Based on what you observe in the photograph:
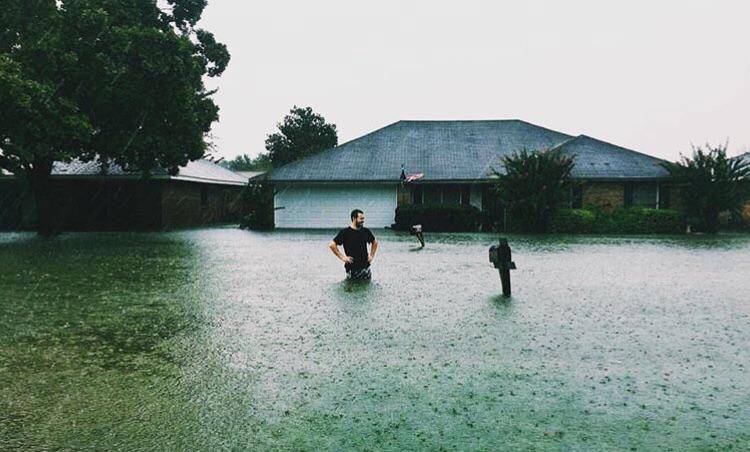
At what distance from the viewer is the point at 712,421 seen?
4461 mm

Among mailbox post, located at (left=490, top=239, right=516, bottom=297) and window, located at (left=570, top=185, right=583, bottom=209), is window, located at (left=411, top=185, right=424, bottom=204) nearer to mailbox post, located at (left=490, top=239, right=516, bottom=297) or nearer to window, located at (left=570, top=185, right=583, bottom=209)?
window, located at (left=570, top=185, right=583, bottom=209)

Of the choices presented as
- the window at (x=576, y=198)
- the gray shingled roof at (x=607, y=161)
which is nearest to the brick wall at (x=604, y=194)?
the window at (x=576, y=198)

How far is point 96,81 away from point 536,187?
60.2 feet

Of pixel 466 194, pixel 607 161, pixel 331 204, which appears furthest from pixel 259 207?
pixel 607 161

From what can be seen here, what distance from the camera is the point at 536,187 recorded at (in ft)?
93.5

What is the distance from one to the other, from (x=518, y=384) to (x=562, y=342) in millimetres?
Answer: 1792

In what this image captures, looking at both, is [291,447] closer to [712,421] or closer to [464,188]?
[712,421]

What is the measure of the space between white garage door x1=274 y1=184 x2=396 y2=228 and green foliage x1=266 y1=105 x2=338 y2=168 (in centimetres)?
4210

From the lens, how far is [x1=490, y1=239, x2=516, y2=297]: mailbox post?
33.0 feet

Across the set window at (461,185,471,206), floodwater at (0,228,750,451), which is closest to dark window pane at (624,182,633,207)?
window at (461,185,471,206)

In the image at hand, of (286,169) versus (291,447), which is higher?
(286,169)

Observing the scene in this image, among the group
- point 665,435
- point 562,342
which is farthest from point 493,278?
point 665,435

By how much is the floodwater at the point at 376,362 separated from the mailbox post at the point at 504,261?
1.29 ft

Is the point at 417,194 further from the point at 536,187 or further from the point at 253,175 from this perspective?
the point at 253,175
